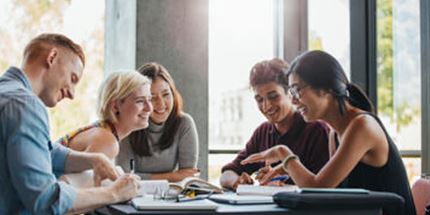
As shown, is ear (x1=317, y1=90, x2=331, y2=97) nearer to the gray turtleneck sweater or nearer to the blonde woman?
the blonde woman

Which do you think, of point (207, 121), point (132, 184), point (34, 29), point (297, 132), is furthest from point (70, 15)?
point (132, 184)

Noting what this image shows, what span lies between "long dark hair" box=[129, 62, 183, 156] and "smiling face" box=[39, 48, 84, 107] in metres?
1.15

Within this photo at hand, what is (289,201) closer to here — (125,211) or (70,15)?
(125,211)

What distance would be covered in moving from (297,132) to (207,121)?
1095mm

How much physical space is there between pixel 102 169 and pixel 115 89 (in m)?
0.61

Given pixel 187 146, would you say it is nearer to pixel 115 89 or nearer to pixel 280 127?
pixel 280 127

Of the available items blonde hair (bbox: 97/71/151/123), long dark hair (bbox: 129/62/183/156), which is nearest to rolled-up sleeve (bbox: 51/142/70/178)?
blonde hair (bbox: 97/71/151/123)

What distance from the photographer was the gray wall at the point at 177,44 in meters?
3.80

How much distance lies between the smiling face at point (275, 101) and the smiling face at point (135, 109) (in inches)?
23.8

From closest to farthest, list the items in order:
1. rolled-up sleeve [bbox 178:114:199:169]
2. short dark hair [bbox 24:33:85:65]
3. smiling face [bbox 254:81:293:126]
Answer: short dark hair [bbox 24:33:85:65] → smiling face [bbox 254:81:293:126] → rolled-up sleeve [bbox 178:114:199:169]

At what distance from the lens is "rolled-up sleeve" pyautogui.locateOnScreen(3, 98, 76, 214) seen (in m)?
1.62

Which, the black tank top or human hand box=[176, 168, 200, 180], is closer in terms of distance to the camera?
the black tank top

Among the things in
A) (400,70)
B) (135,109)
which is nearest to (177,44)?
(135,109)

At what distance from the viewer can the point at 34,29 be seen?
3.80 meters
